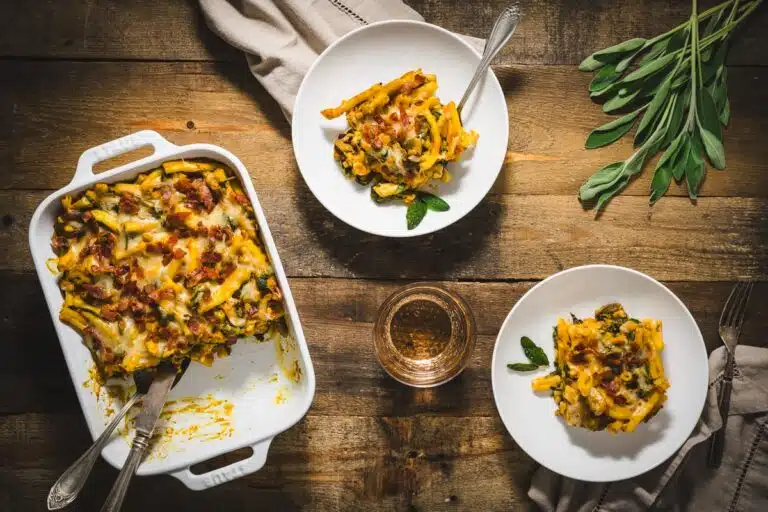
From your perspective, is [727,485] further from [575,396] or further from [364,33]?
[364,33]

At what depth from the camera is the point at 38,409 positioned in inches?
83.1

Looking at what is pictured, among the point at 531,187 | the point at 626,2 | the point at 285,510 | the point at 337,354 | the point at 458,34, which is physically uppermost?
the point at 626,2

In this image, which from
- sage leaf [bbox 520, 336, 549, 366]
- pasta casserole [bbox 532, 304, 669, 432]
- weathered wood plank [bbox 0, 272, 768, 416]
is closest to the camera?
pasta casserole [bbox 532, 304, 669, 432]

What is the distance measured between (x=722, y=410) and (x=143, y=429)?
179cm

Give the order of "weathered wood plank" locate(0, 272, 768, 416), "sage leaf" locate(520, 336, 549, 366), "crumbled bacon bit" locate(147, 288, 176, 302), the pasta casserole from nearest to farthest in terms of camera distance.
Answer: "crumbled bacon bit" locate(147, 288, 176, 302), the pasta casserole, "sage leaf" locate(520, 336, 549, 366), "weathered wood plank" locate(0, 272, 768, 416)

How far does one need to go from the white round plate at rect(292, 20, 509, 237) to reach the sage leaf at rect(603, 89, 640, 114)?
390mm

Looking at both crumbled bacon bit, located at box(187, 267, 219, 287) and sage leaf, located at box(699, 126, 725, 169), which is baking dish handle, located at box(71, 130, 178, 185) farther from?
sage leaf, located at box(699, 126, 725, 169)

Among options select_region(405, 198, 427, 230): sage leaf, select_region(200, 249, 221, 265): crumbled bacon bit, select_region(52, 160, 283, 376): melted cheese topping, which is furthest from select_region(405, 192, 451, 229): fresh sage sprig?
select_region(200, 249, 221, 265): crumbled bacon bit

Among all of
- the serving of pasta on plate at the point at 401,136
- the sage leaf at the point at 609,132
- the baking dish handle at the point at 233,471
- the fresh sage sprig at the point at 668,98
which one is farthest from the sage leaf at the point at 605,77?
the baking dish handle at the point at 233,471

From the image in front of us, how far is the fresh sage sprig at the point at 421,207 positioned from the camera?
1951 mm

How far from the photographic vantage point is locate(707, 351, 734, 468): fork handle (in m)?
2.04

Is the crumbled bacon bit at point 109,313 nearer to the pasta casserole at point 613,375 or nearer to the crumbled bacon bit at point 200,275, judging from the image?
the crumbled bacon bit at point 200,275

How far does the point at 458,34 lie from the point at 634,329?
1.11 m

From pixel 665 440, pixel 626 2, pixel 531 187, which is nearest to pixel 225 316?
pixel 531 187
